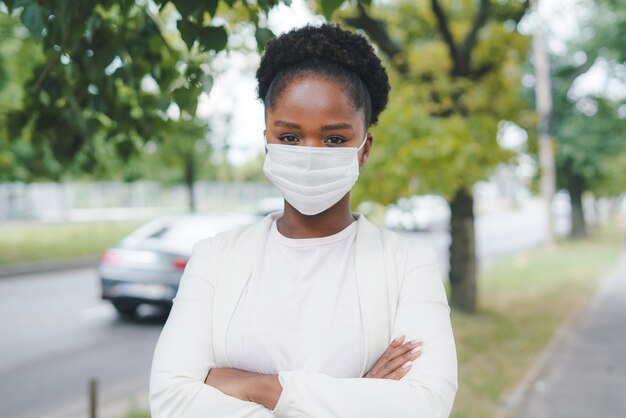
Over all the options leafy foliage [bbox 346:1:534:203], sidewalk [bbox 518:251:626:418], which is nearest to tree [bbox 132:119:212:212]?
leafy foliage [bbox 346:1:534:203]

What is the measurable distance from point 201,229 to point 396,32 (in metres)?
3.88

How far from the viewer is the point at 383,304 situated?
1693mm

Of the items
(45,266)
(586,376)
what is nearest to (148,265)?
(586,376)

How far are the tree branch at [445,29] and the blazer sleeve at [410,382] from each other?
19.7 ft

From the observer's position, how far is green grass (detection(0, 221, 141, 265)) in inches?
613

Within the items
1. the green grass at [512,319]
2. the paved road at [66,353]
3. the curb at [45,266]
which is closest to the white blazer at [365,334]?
the green grass at [512,319]

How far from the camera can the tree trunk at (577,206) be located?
2516 centimetres

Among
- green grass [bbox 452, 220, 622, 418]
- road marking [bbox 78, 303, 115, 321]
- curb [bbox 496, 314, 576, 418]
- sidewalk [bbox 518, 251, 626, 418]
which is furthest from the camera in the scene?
road marking [bbox 78, 303, 115, 321]

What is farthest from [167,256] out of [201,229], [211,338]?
[211,338]

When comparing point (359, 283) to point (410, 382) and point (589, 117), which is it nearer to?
point (410, 382)

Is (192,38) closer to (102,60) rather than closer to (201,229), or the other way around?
(102,60)

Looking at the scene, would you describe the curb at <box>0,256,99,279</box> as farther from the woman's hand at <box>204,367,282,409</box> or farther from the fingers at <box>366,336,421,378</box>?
the fingers at <box>366,336,421,378</box>

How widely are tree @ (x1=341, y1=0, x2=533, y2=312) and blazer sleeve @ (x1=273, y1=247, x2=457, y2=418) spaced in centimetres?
377

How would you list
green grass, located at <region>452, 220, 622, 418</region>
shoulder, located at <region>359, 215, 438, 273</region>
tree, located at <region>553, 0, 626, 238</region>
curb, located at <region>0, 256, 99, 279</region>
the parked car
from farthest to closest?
tree, located at <region>553, 0, 626, 238</region> < curb, located at <region>0, 256, 99, 279</region> < the parked car < green grass, located at <region>452, 220, 622, 418</region> < shoulder, located at <region>359, 215, 438, 273</region>
